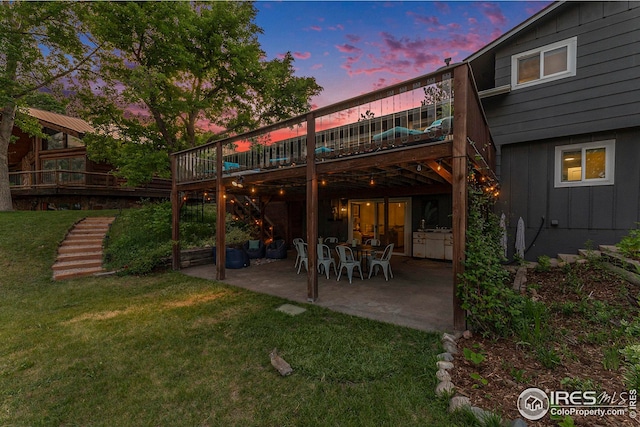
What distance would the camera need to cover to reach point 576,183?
6.27m

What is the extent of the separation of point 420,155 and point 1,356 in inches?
231

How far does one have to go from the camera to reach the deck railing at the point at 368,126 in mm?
3658

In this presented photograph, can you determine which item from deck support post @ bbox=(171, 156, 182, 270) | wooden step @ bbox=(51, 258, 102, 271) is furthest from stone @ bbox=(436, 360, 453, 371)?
wooden step @ bbox=(51, 258, 102, 271)

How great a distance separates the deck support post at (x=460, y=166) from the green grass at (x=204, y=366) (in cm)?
117

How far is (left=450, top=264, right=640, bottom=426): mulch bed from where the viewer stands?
7.34ft

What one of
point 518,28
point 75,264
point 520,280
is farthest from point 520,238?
point 75,264

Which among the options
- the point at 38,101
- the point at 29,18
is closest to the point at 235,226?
the point at 29,18

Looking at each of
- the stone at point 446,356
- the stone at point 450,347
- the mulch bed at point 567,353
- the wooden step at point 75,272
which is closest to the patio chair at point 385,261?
the mulch bed at point 567,353

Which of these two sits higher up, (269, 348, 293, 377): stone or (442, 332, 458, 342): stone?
(442, 332, 458, 342): stone

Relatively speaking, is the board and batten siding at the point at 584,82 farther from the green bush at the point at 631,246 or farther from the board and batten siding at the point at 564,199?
the green bush at the point at 631,246

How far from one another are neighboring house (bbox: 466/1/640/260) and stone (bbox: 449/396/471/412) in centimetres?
574

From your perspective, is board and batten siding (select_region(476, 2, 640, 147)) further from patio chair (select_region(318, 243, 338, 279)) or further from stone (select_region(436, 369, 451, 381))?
stone (select_region(436, 369, 451, 381))

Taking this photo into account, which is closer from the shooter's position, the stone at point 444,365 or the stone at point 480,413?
the stone at point 480,413

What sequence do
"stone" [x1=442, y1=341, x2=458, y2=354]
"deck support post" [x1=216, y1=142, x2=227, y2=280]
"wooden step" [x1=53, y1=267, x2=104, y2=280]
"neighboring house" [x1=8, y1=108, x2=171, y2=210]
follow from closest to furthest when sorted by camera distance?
1. "stone" [x1=442, y1=341, x2=458, y2=354]
2. "deck support post" [x1=216, y1=142, x2=227, y2=280]
3. "wooden step" [x1=53, y1=267, x2=104, y2=280]
4. "neighboring house" [x1=8, y1=108, x2=171, y2=210]
